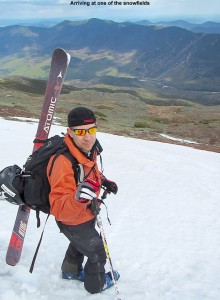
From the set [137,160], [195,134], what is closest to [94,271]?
[137,160]

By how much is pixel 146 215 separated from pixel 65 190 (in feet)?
20.0

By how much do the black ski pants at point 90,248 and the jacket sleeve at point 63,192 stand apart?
2.03ft

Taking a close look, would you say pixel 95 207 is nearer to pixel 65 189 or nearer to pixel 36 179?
pixel 65 189

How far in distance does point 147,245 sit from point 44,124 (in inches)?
148

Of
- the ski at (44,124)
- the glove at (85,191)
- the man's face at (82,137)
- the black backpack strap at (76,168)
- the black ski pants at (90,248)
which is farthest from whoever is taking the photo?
the ski at (44,124)

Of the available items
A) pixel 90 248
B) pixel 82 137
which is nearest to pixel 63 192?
pixel 82 137

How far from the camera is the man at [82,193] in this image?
15.2 ft

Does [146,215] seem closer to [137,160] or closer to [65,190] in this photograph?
[65,190]

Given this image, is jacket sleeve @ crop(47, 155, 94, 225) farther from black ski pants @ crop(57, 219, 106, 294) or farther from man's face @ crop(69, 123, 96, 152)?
black ski pants @ crop(57, 219, 106, 294)

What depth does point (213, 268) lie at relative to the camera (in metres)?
7.21

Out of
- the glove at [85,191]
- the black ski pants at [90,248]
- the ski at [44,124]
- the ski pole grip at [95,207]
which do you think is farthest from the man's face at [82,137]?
the ski at [44,124]

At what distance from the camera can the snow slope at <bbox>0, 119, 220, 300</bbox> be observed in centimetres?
604

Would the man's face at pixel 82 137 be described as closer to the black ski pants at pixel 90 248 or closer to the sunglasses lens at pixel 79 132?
the sunglasses lens at pixel 79 132

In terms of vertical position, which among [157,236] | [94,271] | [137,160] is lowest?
[137,160]
